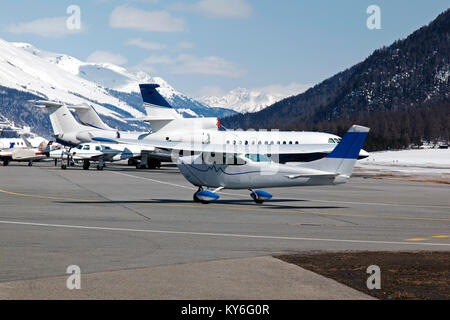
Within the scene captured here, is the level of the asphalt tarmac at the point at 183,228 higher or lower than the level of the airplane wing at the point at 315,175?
lower

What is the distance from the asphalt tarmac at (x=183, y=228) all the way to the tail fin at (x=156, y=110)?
2759cm

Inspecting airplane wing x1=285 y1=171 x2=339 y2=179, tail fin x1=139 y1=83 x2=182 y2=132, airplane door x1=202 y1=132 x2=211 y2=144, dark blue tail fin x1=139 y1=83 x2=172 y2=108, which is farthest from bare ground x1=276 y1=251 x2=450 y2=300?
dark blue tail fin x1=139 y1=83 x2=172 y2=108

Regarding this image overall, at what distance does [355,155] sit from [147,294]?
15516 mm

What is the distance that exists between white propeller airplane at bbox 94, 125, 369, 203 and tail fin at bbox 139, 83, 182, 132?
3315cm

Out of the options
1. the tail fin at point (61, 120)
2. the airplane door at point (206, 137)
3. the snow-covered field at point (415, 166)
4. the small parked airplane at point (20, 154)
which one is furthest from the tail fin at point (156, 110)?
the snow-covered field at point (415, 166)

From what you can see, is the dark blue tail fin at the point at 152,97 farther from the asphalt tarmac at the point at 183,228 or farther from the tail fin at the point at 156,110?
the asphalt tarmac at the point at 183,228

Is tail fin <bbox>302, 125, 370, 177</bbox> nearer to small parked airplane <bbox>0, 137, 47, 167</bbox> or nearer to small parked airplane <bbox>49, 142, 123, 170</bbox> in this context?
small parked airplane <bbox>49, 142, 123, 170</bbox>

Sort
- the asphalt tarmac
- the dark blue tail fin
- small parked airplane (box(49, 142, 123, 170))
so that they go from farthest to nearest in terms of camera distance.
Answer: small parked airplane (box(49, 142, 123, 170)) → the dark blue tail fin → the asphalt tarmac

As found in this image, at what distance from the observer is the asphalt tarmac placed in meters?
12.8

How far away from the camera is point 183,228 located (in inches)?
Result: 706

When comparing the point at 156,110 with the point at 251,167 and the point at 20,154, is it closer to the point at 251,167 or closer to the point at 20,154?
the point at 20,154

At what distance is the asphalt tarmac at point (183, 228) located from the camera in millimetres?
12812
